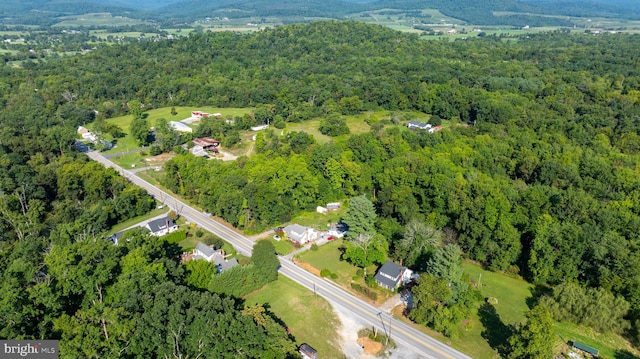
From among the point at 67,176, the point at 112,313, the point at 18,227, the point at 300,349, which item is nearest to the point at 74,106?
the point at 67,176

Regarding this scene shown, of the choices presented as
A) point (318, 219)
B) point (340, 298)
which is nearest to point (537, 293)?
point (340, 298)

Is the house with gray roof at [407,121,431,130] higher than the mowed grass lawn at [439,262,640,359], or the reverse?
the house with gray roof at [407,121,431,130]

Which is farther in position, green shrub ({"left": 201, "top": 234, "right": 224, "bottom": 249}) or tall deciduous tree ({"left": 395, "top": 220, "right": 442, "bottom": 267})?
green shrub ({"left": 201, "top": 234, "right": 224, "bottom": 249})

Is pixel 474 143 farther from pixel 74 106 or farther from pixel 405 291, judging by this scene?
pixel 74 106

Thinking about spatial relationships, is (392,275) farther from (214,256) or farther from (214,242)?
(214,242)

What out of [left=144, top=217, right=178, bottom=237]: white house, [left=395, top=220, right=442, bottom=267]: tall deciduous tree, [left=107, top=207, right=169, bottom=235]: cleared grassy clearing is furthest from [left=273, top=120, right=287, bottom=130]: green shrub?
[left=395, top=220, right=442, bottom=267]: tall deciduous tree

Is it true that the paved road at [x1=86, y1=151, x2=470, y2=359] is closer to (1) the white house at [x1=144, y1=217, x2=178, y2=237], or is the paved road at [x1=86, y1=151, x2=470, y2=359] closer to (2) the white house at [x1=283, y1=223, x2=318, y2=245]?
(1) the white house at [x1=144, y1=217, x2=178, y2=237]

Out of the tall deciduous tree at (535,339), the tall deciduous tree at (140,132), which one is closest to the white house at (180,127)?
the tall deciduous tree at (140,132)
